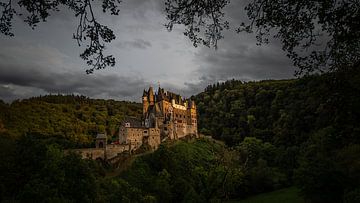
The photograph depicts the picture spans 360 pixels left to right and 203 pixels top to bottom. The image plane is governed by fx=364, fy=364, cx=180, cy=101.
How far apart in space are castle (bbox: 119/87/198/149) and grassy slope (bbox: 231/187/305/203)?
17.1 m

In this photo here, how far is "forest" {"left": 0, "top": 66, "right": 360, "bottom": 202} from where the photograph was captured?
1387 cm

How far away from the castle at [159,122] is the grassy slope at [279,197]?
17.1 m

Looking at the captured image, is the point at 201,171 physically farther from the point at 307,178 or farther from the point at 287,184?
the point at 287,184

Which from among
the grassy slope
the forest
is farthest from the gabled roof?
the grassy slope

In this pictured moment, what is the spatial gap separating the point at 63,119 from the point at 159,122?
30.4 m

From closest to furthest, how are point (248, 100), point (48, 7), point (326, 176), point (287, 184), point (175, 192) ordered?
point (48, 7) < point (326, 176) < point (175, 192) < point (287, 184) < point (248, 100)

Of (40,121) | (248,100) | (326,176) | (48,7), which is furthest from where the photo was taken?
(248,100)

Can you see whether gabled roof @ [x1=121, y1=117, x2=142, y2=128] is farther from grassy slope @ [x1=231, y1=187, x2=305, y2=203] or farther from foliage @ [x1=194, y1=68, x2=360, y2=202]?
grassy slope @ [x1=231, y1=187, x2=305, y2=203]

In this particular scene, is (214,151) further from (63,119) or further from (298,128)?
(63,119)

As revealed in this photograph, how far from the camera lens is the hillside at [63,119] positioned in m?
68.9

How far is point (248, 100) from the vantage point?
110 m

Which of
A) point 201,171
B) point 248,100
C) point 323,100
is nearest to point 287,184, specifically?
point 201,171

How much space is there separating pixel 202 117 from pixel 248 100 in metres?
16.6

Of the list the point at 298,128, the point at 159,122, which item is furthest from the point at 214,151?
the point at 298,128
